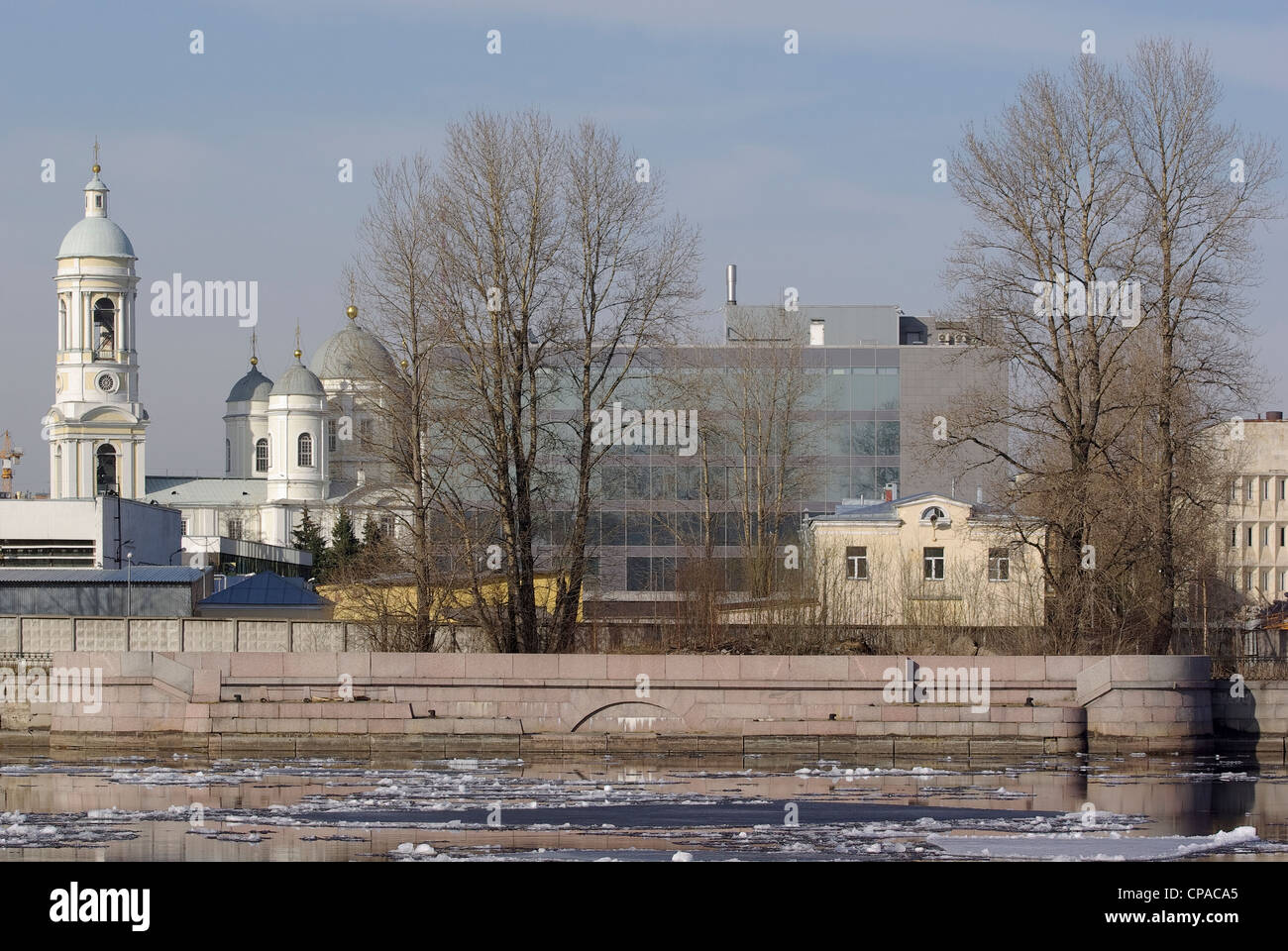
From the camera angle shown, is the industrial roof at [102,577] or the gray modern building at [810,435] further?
the gray modern building at [810,435]

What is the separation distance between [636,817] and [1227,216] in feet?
68.0

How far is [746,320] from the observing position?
66.1 metres

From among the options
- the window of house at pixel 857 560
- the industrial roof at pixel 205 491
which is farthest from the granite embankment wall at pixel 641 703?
the industrial roof at pixel 205 491

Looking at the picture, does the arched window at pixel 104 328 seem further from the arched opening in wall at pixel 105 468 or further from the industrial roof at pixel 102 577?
the industrial roof at pixel 102 577

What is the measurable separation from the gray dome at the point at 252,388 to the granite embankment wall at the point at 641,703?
335ft

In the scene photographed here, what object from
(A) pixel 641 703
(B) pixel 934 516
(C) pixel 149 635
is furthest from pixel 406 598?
(B) pixel 934 516

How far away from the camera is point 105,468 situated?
117 meters

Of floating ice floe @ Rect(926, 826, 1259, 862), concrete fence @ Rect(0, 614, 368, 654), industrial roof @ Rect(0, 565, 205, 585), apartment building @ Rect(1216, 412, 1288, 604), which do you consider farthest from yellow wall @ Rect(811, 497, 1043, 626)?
apartment building @ Rect(1216, 412, 1288, 604)

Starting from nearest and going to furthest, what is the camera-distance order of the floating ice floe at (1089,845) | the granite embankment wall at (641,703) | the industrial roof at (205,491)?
the floating ice floe at (1089,845), the granite embankment wall at (641,703), the industrial roof at (205,491)

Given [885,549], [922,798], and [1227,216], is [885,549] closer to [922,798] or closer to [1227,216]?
[1227,216]

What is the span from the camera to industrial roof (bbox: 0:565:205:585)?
4338 centimetres

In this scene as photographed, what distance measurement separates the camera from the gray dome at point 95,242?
108438 millimetres

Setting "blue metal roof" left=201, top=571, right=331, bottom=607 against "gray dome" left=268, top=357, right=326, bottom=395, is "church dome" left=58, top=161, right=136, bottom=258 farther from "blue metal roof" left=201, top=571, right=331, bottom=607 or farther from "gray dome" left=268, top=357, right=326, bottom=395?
"blue metal roof" left=201, top=571, right=331, bottom=607
